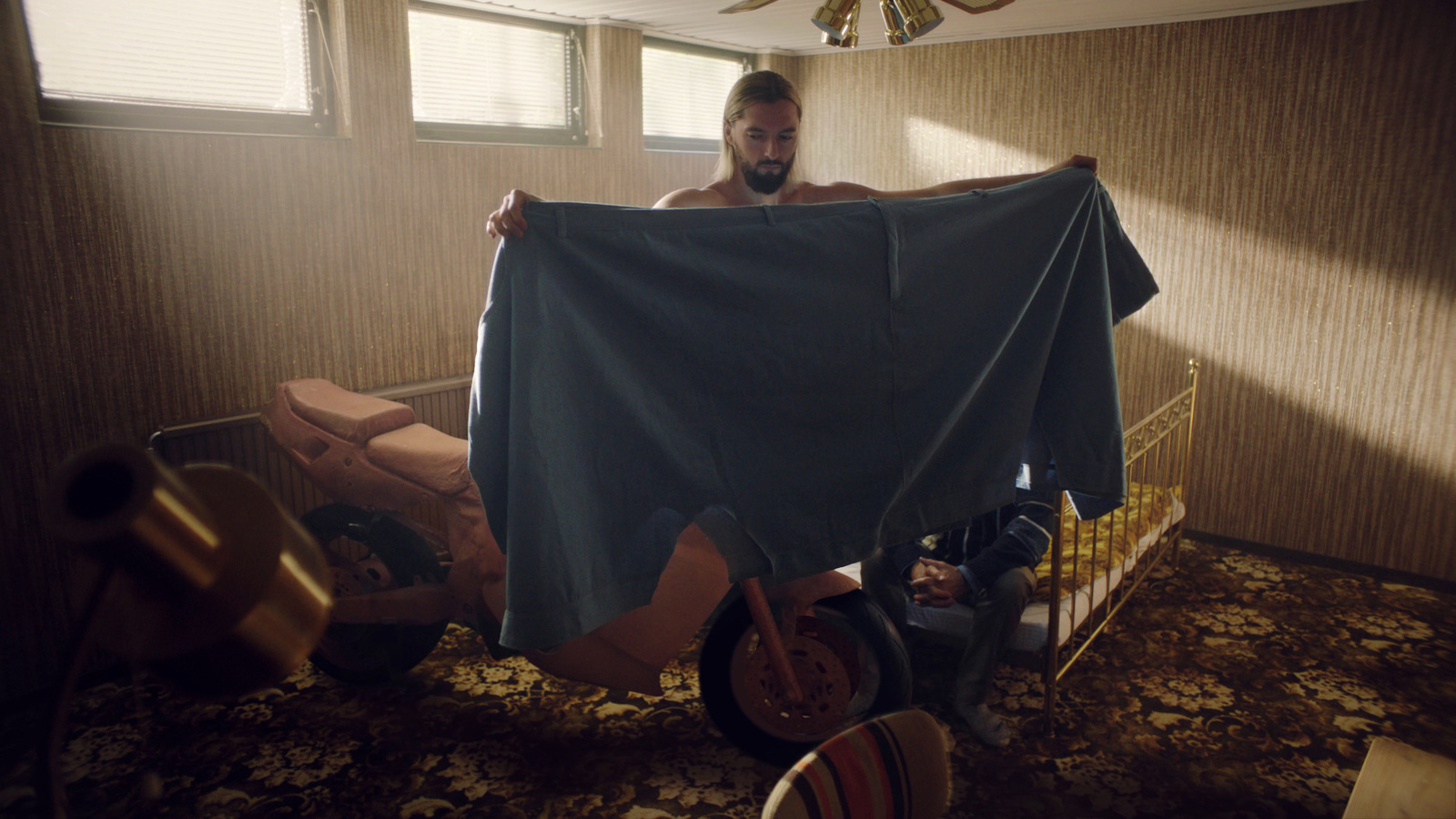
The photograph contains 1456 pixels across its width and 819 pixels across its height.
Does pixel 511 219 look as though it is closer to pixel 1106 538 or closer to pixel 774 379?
pixel 774 379

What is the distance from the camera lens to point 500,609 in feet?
7.47

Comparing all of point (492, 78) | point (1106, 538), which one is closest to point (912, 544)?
point (1106, 538)

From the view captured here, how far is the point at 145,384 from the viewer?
2656 millimetres

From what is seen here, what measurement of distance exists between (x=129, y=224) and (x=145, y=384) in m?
0.49

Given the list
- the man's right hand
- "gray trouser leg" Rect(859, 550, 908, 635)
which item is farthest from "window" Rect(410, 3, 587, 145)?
"gray trouser leg" Rect(859, 550, 908, 635)

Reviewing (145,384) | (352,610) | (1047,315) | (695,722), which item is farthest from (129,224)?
(1047,315)

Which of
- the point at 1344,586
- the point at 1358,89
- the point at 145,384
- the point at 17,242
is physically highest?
the point at 1358,89

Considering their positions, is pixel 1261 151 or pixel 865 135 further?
pixel 865 135

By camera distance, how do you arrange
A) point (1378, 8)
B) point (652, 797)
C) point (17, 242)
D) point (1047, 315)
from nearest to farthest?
point (1047, 315)
point (652, 797)
point (17, 242)
point (1378, 8)

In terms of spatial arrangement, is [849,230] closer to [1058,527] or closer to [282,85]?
[1058,527]

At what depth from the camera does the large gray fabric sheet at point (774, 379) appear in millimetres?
1376

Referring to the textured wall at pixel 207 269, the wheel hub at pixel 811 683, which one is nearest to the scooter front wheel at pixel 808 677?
the wheel hub at pixel 811 683

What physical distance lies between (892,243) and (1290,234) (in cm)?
282

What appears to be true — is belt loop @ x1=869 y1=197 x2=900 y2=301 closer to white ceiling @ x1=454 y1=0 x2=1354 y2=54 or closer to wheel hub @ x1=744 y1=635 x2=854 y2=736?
wheel hub @ x1=744 y1=635 x2=854 y2=736
